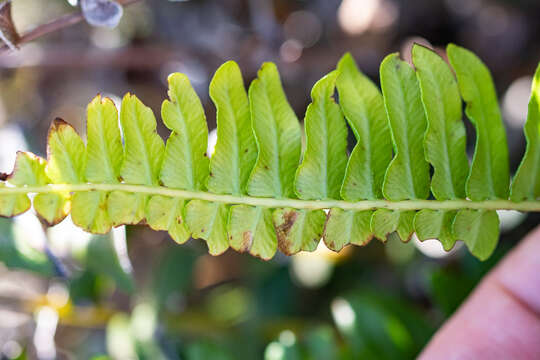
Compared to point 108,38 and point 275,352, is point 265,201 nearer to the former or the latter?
point 275,352

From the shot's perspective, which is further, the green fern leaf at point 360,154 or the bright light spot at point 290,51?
the bright light spot at point 290,51

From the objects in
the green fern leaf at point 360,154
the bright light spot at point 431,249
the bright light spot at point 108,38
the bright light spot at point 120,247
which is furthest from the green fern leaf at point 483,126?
the bright light spot at point 108,38

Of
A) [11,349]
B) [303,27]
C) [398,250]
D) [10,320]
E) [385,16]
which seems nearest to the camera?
[11,349]

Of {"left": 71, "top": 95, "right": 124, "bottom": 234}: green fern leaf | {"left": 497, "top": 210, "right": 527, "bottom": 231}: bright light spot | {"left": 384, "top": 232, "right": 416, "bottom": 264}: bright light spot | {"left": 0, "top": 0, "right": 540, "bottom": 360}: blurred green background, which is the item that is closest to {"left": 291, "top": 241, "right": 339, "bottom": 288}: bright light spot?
{"left": 0, "top": 0, "right": 540, "bottom": 360}: blurred green background

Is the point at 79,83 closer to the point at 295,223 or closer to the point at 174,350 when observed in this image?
the point at 174,350

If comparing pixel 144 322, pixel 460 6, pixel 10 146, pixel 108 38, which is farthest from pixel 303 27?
pixel 144 322

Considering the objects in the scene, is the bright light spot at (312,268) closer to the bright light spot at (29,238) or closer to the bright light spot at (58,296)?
the bright light spot at (58,296)

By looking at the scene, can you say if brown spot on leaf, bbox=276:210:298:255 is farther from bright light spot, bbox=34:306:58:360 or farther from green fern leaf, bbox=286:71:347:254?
bright light spot, bbox=34:306:58:360
